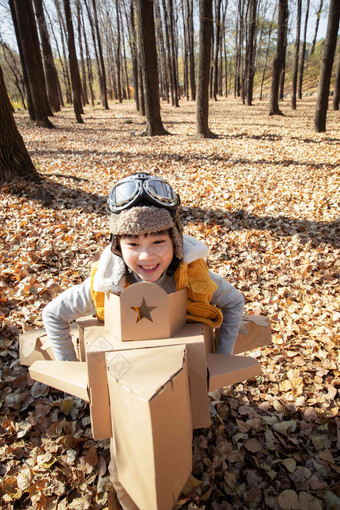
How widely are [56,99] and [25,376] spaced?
2351cm

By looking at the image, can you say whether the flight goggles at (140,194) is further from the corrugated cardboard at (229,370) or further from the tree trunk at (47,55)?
the tree trunk at (47,55)

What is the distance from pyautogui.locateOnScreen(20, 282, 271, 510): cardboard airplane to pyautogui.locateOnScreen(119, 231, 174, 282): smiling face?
0.72 ft

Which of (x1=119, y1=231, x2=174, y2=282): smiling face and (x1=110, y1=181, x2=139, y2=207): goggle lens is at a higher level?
(x1=110, y1=181, x2=139, y2=207): goggle lens

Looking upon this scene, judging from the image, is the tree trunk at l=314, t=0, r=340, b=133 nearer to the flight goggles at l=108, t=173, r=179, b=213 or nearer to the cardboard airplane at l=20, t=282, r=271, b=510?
the flight goggles at l=108, t=173, r=179, b=213

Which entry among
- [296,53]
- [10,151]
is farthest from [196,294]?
[296,53]

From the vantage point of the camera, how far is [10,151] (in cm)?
621

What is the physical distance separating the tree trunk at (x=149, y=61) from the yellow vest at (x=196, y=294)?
11.5m

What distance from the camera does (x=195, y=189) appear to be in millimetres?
6488

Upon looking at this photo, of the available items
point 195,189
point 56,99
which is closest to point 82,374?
A: point 195,189

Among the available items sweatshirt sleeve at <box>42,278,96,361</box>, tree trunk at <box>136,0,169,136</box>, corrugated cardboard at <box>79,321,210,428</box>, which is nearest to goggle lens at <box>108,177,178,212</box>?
sweatshirt sleeve at <box>42,278,96,361</box>

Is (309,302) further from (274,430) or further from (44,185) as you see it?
(44,185)

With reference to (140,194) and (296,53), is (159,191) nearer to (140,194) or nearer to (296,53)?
(140,194)

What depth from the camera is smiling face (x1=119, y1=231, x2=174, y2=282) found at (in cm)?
154

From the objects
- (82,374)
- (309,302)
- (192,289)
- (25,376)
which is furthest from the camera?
(309,302)
